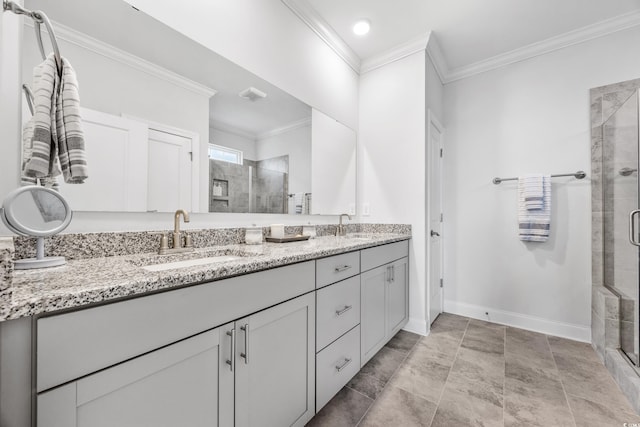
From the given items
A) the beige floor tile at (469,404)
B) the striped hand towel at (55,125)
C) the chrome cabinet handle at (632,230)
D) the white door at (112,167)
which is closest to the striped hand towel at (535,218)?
the chrome cabinet handle at (632,230)

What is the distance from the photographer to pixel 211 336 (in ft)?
2.77

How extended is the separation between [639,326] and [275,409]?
2.13 m

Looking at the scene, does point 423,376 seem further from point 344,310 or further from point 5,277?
point 5,277

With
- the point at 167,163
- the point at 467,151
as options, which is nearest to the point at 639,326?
the point at 467,151

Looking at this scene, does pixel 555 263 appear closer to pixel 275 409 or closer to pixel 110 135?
pixel 275 409

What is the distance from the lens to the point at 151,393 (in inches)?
28.0

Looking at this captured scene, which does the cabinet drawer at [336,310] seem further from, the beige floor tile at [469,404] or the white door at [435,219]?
the white door at [435,219]

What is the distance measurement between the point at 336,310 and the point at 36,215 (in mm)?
1239

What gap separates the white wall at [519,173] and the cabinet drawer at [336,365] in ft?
5.62

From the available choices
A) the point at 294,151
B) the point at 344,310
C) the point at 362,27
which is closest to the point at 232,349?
the point at 344,310

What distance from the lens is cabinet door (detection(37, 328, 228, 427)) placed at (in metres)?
0.58

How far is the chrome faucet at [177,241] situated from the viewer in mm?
1212

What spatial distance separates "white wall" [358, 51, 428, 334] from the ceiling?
0.27 metres

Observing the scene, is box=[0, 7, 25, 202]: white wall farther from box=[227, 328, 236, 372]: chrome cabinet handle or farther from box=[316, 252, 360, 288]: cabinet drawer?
box=[316, 252, 360, 288]: cabinet drawer
